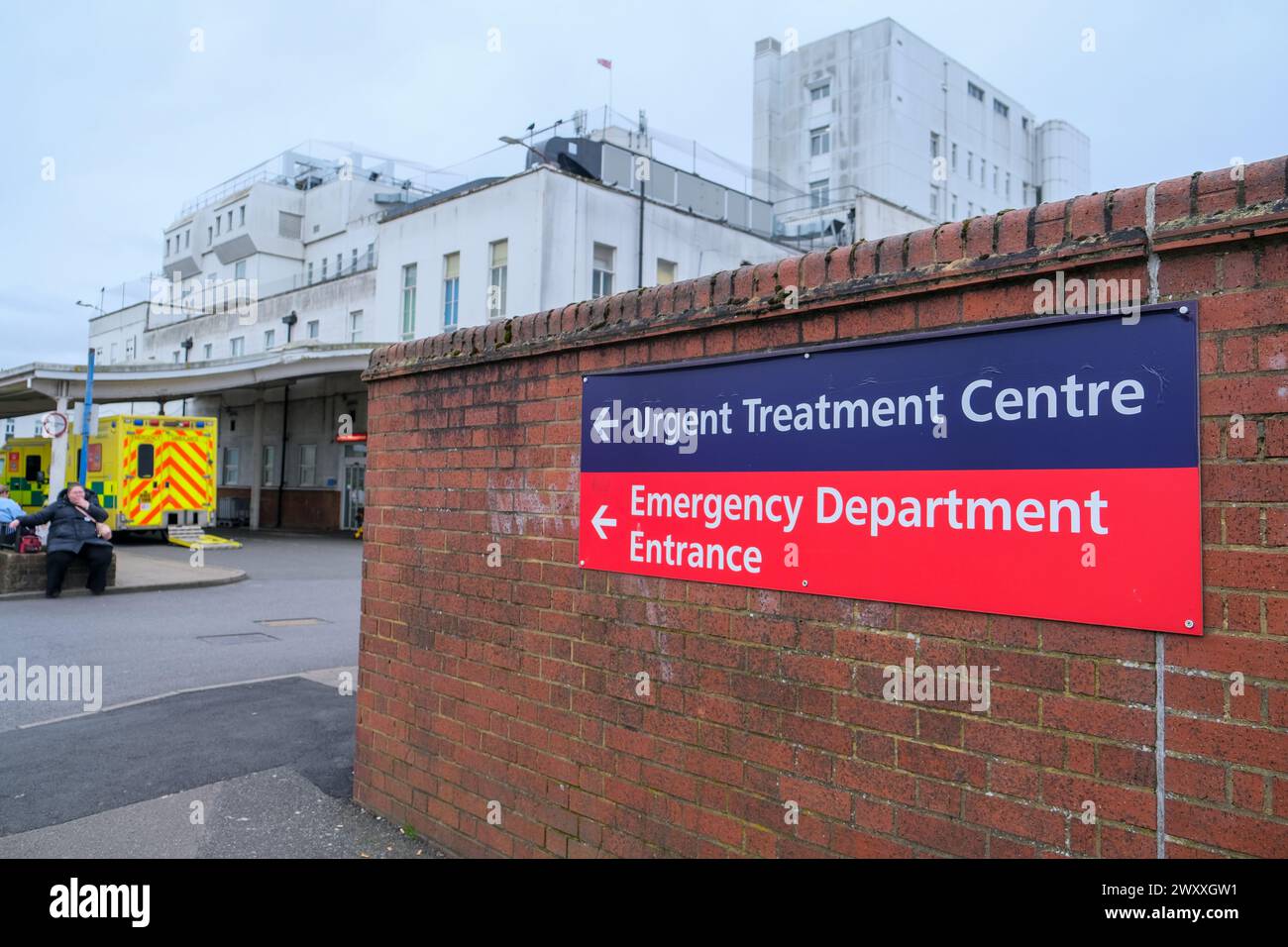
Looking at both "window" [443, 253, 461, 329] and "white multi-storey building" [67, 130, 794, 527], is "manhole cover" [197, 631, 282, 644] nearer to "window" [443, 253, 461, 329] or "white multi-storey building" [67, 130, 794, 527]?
"white multi-storey building" [67, 130, 794, 527]

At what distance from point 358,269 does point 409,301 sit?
696 centimetres

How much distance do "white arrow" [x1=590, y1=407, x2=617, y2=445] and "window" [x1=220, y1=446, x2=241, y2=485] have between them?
41.3 metres

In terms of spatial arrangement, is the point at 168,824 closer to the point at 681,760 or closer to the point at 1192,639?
the point at 681,760

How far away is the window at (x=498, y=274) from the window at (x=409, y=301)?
15.5 ft

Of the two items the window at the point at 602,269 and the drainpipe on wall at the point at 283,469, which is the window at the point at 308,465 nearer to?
the drainpipe on wall at the point at 283,469

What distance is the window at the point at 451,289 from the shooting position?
3000 cm

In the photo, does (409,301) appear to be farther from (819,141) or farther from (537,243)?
(819,141)

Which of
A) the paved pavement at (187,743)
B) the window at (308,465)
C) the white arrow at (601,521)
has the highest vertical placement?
the window at (308,465)

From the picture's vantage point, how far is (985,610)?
2.55 m

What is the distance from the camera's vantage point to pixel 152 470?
22234 mm

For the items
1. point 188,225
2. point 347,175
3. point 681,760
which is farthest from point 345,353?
point 188,225

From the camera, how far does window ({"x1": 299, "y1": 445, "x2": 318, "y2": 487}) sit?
118ft

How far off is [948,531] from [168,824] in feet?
13.4

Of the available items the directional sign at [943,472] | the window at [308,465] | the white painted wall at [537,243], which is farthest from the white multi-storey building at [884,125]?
the directional sign at [943,472]
